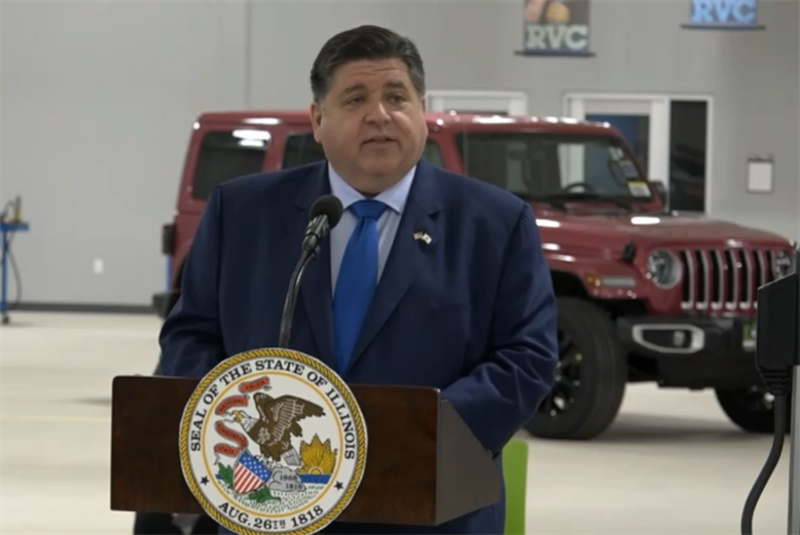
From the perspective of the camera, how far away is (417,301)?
2.83 meters

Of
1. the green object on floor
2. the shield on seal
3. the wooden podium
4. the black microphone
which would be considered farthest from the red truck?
the shield on seal

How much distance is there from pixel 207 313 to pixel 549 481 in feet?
17.5

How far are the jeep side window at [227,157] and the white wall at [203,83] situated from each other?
30.3ft

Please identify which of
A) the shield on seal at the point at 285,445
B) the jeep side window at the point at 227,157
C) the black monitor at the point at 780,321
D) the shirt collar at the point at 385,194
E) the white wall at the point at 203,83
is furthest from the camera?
the white wall at the point at 203,83

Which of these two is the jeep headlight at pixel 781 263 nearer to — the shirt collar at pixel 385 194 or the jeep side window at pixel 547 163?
the jeep side window at pixel 547 163

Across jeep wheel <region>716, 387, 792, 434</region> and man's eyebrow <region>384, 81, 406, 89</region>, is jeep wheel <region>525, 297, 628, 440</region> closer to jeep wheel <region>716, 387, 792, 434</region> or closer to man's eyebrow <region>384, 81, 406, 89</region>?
jeep wheel <region>716, 387, 792, 434</region>

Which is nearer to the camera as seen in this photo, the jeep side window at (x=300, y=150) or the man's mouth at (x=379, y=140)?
the man's mouth at (x=379, y=140)

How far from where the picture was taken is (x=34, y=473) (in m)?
8.20

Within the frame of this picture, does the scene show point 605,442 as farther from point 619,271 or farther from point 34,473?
point 34,473

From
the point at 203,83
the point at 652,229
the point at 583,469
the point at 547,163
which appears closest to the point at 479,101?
the point at 203,83

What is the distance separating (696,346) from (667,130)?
1098 cm

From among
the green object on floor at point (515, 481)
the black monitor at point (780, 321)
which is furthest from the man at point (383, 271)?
the green object on floor at point (515, 481)

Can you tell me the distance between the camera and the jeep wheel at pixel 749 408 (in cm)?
1002

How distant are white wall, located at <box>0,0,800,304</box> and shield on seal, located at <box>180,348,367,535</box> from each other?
1726 cm
